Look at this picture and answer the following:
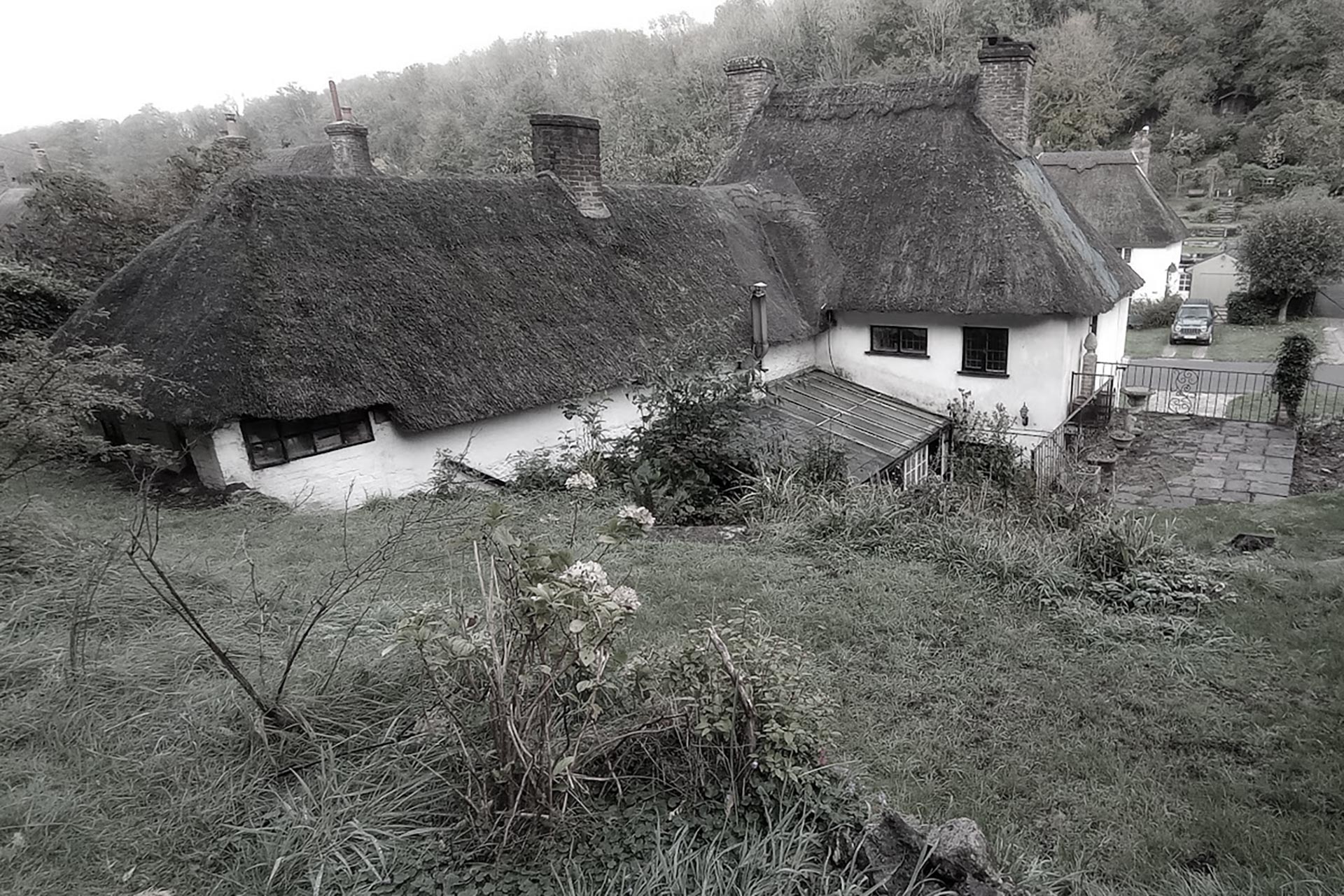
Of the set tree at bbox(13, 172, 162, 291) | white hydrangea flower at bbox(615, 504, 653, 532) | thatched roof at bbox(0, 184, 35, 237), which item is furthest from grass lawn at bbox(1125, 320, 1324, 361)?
thatched roof at bbox(0, 184, 35, 237)

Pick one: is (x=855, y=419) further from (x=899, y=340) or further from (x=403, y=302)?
(x=403, y=302)

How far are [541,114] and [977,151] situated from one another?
24.9 ft

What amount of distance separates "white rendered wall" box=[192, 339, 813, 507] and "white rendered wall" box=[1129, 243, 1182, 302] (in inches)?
963

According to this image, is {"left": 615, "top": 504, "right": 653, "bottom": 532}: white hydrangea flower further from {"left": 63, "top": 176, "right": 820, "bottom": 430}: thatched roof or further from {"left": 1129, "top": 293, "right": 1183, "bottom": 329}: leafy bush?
{"left": 1129, "top": 293, "right": 1183, "bottom": 329}: leafy bush

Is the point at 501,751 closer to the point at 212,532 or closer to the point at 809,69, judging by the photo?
the point at 212,532

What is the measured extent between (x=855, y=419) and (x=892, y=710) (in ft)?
27.1

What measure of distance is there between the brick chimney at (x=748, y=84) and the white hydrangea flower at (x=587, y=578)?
50.0 ft

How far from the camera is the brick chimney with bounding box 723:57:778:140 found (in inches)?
612

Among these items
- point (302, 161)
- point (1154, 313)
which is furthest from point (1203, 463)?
point (302, 161)

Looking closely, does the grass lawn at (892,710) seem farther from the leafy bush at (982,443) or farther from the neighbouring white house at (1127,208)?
the neighbouring white house at (1127,208)

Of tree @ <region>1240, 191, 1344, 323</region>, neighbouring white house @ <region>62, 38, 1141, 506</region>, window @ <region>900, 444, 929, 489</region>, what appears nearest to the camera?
neighbouring white house @ <region>62, 38, 1141, 506</region>

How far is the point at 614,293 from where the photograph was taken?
36.4 feet

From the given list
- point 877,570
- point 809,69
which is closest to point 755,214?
point 877,570

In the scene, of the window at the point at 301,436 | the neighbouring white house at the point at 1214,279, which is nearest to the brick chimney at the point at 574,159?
the window at the point at 301,436
